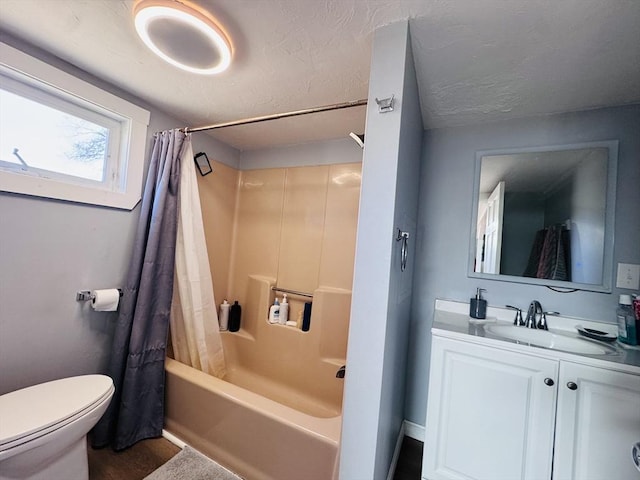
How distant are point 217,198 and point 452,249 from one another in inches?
78.6

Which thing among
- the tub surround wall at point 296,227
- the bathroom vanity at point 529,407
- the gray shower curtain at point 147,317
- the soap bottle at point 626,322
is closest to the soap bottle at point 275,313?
the tub surround wall at point 296,227

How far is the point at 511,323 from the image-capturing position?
61.3 inches

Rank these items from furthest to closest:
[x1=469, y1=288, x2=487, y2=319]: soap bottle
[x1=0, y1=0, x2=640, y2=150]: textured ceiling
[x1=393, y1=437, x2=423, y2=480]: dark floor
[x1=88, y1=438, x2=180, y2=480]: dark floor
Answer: [x1=469, y1=288, x2=487, y2=319]: soap bottle < [x1=393, y1=437, x2=423, y2=480]: dark floor < [x1=88, y1=438, x2=180, y2=480]: dark floor < [x1=0, y1=0, x2=640, y2=150]: textured ceiling

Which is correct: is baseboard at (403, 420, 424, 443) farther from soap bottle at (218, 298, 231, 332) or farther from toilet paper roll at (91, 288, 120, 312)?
toilet paper roll at (91, 288, 120, 312)

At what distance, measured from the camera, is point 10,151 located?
1292 mm

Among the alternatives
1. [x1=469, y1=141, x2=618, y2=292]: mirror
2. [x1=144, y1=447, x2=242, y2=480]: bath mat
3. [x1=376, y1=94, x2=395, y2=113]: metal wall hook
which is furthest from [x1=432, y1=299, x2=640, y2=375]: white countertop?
[x1=144, y1=447, x2=242, y2=480]: bath mat

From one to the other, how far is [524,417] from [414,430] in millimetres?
865

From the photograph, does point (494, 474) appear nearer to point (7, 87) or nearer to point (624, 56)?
point (624, 56)

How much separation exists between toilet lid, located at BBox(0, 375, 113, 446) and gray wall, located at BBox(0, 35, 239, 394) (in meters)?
0.24

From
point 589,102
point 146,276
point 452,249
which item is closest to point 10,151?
point 146,276

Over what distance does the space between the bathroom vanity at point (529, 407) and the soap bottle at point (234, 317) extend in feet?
5.59

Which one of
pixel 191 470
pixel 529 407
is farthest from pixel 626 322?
pixel 191 470

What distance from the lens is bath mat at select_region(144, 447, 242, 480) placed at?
134 cm

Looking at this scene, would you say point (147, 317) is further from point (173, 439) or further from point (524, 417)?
point (524, 417)
